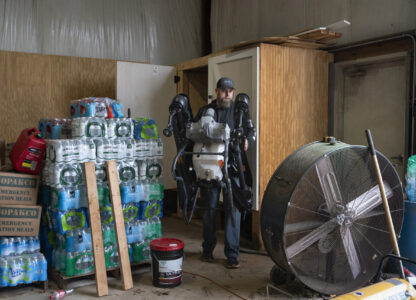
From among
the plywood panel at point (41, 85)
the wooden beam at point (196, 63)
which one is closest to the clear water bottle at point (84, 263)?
the plywood panel at point (41, 85)

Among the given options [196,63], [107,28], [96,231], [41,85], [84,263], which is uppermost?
[107,28]

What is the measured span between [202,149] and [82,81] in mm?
2688

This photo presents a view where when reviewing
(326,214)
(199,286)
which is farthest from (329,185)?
(199,286)

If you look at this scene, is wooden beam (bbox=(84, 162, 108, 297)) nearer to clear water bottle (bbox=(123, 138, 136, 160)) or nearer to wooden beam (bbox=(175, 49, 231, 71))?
clear water bottle (bbox=(123, 138, 136, 160))

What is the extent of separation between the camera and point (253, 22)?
18.6 feet

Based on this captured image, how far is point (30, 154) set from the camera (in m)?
3.38

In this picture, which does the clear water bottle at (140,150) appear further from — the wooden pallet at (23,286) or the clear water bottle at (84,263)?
the wooden pallet at (23,286)

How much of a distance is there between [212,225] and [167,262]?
0.79 meters

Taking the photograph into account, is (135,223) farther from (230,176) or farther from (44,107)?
(44,107)

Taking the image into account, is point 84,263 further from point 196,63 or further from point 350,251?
point 196,63

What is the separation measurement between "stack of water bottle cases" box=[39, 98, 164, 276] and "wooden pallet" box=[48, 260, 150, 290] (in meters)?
0.05

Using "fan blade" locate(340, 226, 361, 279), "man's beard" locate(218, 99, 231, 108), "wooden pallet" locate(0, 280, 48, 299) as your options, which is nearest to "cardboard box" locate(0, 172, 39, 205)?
"wooden pallet" locate(0, 280, 48, 299)

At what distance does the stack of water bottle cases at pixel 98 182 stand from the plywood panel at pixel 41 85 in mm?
1515

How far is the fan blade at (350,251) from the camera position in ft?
9.37
